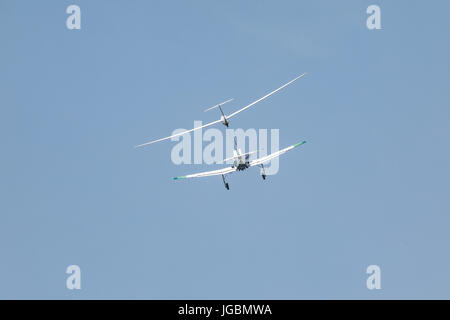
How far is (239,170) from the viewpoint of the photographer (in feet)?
605

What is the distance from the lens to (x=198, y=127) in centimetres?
17588

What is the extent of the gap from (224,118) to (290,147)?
1181cm
